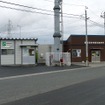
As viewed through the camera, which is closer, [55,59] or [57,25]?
[55,59]

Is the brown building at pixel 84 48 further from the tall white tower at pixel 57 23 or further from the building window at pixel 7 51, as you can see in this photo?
the building window at pixel 7 51

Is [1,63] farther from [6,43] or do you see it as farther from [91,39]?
[91,39]

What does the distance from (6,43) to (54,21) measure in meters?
8.61

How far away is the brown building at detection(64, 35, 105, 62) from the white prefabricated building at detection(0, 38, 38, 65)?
17894 mm

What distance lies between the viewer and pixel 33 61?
4750cm

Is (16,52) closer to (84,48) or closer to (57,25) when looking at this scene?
(57,25)

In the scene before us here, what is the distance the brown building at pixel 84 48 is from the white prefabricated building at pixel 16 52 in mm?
17894

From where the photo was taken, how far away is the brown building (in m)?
64.5

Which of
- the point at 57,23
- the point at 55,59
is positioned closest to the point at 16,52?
the point at 55,59

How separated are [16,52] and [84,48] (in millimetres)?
21374

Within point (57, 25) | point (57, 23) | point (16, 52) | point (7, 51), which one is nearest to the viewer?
point (7, 51)

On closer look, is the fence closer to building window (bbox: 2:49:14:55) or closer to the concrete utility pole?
the concrete utility pole

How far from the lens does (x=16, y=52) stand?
1876 inches

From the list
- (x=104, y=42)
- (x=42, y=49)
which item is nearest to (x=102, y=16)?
(x=104, y=42)
